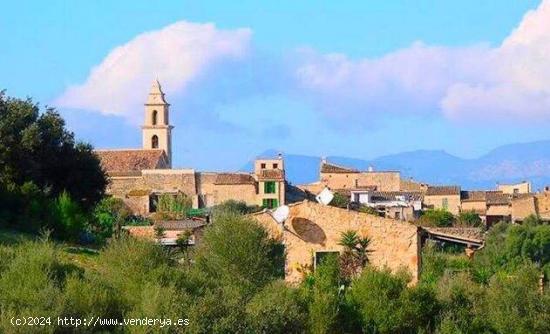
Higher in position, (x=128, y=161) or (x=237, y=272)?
(x=128, y=161)

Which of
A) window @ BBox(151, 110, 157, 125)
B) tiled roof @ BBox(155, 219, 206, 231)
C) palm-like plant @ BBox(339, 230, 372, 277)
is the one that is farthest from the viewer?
window @ BBox(151, 110, 157, 125)

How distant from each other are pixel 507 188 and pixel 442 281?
71.1 metres

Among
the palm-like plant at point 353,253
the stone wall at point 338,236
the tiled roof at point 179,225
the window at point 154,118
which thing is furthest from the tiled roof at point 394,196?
the palm-like plant at point 353,253

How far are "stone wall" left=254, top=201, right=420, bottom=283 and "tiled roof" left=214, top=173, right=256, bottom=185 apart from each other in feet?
134

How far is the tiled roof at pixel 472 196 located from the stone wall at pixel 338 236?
154 feet

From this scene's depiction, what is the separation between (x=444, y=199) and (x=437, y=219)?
1537 cm

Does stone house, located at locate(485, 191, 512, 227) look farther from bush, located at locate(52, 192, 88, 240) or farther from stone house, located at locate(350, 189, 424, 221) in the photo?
bush, located at locate(52, 192, 88, 240)

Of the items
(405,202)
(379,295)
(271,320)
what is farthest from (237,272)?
(405,202)

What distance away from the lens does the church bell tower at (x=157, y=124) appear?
90.8 metres

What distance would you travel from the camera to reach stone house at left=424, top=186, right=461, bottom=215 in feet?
254

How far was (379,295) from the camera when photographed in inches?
1019

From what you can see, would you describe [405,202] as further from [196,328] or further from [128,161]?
[196,328]

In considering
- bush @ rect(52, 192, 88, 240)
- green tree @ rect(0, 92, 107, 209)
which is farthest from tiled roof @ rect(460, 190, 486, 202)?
bush @ rect(52, 192, 88, 240)

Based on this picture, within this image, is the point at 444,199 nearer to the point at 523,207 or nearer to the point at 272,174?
the point at 523,207
